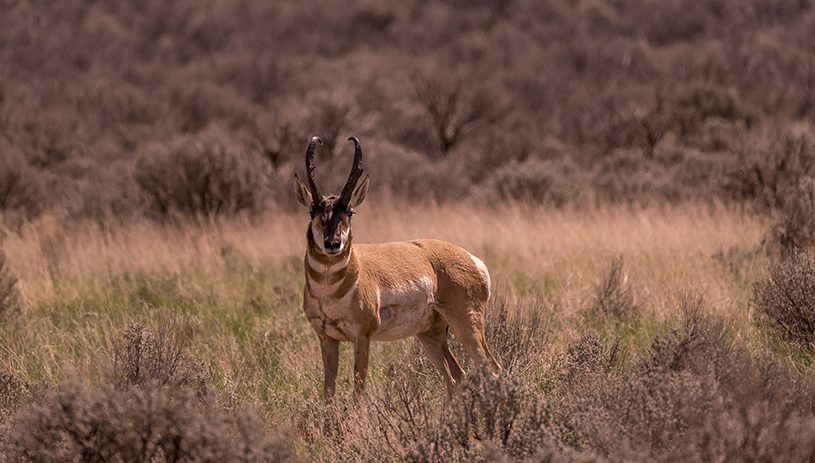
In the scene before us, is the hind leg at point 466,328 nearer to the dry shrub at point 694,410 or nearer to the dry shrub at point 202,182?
the dry shrub at point 694,410

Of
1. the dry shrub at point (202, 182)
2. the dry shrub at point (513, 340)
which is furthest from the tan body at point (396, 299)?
the dry shrub at point (202, 182)

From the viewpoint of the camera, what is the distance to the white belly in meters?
4.34

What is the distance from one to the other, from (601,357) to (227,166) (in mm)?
9545

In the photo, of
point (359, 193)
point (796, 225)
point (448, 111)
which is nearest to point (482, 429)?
point (359, 193)

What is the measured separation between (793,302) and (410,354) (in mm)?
2947

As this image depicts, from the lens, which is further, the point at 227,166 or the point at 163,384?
the point at 227,166

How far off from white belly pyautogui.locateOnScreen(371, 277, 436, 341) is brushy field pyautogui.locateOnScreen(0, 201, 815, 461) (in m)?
0.30

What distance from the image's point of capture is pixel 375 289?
4273mm

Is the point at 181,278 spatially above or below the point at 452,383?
below

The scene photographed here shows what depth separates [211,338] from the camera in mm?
6395

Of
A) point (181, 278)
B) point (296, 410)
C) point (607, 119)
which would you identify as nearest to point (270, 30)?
point (607, 119)

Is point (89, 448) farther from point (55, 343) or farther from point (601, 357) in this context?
point (55, 343)

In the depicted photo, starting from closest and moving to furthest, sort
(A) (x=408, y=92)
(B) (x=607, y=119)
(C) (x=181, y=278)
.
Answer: (C) (x=181, y=278)
(B) (x=607, y=119)
(A) (x=408, y=92)

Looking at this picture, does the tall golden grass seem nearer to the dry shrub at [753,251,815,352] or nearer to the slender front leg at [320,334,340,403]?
the dry shrub at [753,251,815,352]
